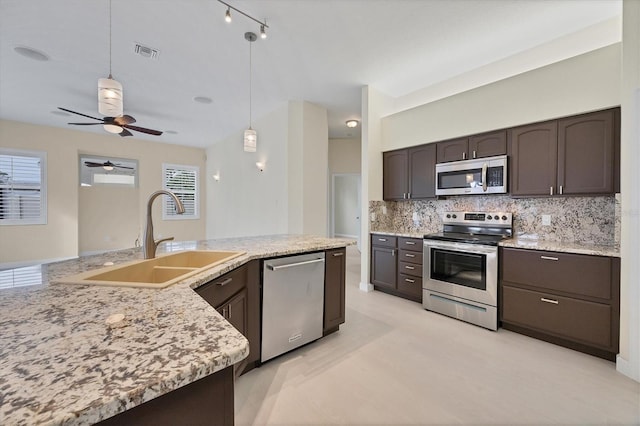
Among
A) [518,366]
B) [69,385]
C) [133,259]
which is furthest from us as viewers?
[518,366]

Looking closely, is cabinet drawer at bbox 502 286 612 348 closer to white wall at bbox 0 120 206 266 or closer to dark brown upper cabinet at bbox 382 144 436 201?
dark brown upper cabinet at bbox 382 144 436 201

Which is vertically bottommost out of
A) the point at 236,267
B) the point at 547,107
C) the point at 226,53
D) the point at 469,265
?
the point at 469,265

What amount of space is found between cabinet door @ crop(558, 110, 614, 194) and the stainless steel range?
72 cm

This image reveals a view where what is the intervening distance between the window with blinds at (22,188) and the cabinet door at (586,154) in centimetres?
867

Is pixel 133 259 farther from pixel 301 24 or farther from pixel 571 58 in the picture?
pixel 571 58

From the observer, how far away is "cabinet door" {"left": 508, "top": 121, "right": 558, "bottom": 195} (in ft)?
8.68

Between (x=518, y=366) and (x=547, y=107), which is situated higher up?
(x=547, y=107)

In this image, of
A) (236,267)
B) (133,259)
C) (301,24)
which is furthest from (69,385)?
(301,24)

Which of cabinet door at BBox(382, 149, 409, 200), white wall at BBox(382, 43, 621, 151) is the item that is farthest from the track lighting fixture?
cabinet door at BBox(382, 149, 409, 200)

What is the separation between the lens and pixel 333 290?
254 centimetres

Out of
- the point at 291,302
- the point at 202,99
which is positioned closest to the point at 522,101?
the point at 291,302

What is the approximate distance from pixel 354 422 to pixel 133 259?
5.64 ft

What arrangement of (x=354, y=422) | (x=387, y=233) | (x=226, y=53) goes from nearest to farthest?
(x=354, y=422) → (x=226, y=53) → (x=387, y=233)

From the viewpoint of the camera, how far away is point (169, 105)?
15.1 feet
